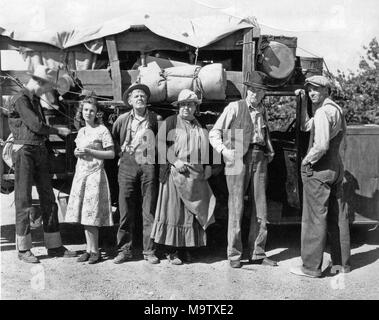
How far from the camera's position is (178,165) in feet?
17.8

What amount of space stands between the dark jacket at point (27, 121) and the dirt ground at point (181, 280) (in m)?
1.34

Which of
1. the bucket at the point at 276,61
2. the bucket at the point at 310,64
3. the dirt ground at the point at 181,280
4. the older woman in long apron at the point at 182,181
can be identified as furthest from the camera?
the bucket at the point at 310,64

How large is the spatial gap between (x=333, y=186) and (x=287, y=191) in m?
0.79

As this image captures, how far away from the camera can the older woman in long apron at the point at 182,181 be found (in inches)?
215

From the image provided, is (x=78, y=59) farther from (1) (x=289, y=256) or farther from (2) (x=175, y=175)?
(1) (x=289, y=256)

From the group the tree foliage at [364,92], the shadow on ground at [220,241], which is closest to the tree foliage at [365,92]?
the tree foliage at [364,92]

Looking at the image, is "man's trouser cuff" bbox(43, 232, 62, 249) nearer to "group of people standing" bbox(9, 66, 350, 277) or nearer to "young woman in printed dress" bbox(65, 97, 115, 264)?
"group of people standing" bbox(9, 66, 350, 277)

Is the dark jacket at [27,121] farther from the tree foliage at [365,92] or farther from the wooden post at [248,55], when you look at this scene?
the tree foliage at [365,92]

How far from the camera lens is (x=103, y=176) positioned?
5.51 meters

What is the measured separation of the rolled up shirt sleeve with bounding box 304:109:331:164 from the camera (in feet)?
16.5

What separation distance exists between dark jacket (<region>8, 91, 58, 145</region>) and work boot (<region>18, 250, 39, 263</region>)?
1.19 meters

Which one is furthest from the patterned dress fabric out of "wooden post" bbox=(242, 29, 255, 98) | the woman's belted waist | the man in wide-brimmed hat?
"wooden post" bbox=(242, 29, 255, 98)

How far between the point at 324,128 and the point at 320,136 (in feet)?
0.28

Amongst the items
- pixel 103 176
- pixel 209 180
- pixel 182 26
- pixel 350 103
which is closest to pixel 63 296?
pixel 103 176
